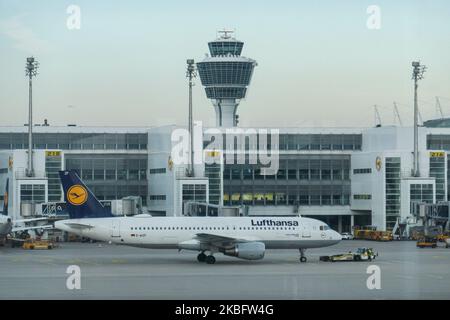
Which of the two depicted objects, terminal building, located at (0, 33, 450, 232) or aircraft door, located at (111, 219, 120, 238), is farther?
terminal building, located at (0, 33, 450, 232)

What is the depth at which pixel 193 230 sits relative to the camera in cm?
4819

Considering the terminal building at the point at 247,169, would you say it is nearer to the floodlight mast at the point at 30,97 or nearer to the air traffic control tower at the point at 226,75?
the floodlight mast at the point at 30,97

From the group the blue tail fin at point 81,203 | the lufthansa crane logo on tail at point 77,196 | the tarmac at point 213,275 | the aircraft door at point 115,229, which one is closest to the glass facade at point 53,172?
the tarmac at point 213,275

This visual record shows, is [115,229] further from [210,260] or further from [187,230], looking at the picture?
[210,260]

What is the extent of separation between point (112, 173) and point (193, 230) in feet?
79.2

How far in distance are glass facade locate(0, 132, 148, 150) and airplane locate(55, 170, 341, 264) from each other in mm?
23397

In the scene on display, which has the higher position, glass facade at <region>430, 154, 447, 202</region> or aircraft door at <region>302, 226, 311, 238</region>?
glass facade at <region>430, 154, 447, 202</region>

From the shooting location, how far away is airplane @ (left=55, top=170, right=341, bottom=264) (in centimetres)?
4731

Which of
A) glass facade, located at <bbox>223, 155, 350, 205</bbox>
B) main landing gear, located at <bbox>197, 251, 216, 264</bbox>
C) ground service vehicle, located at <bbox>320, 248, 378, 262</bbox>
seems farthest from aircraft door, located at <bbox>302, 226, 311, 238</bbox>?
glass facade, located at <bbox>223, 155, 350, 205</bbox>

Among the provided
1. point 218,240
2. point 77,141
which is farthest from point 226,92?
point 218,240

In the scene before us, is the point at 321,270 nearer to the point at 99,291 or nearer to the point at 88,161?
the point at 99,291

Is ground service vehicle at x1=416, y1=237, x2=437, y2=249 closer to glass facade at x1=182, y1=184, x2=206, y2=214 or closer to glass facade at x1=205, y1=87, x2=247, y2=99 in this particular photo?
glass facade at x1=182, y1=184, x2=206, y2=214

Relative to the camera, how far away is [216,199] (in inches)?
2948
